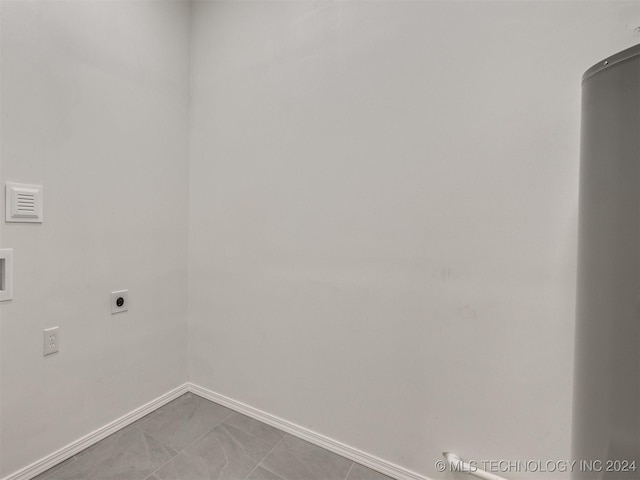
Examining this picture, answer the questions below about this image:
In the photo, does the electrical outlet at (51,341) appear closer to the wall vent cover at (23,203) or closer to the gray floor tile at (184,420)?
the wall vent cover at (23,203)

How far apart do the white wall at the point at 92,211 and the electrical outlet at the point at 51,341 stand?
2 centimetres

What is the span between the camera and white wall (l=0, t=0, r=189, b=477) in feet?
4.09

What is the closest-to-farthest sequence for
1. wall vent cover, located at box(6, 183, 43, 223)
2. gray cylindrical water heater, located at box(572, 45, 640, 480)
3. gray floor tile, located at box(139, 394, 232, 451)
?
gray cylindrical water heater, located at box(572, 45, 640, 480), wall vent cover, located at box(6, 183, 43, 223), gray floor tile, located at box(139, 394, 232, 451)

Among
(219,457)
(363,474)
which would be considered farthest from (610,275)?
(219,457)

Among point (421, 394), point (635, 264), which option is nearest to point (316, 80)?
point (635, 264)

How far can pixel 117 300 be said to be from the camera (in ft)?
5.26

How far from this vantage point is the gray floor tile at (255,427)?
1.58 metres

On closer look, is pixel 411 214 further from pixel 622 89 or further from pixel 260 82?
pixel 260 82

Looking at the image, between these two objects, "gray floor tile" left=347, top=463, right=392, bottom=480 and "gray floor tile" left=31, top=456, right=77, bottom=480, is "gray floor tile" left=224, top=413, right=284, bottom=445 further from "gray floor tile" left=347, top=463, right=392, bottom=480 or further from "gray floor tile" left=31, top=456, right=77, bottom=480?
"gray floor tile" left=31, top=456, right=77, bottom=480

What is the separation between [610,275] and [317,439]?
4.73 ft

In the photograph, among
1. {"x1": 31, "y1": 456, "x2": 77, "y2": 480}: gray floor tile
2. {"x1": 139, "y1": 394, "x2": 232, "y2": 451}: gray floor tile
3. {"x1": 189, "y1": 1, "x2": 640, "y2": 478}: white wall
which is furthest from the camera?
{"x1": 139, "y1": 394, "x2": 232, "y2": 451}: gray floor tile

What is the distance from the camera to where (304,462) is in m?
1.41

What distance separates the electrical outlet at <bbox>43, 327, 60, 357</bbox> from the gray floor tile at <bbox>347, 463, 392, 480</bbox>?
1.46 meters

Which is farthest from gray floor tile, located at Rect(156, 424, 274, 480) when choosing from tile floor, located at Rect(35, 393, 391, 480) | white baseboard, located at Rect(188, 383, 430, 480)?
white baseboard, located at Rect(188, 383, 430, 480)
